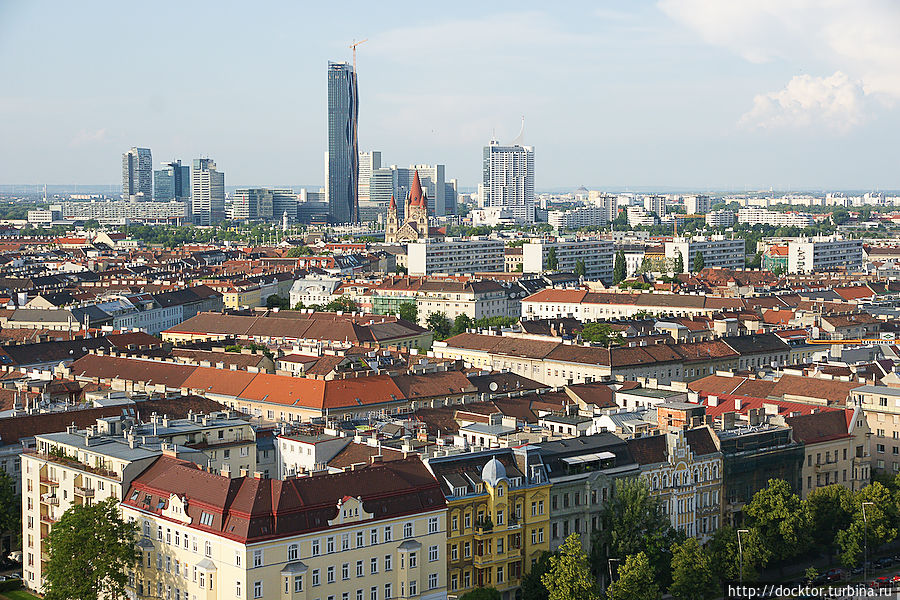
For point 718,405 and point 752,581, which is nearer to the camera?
point 752,581

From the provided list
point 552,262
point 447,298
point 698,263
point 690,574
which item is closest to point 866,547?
point 690,574

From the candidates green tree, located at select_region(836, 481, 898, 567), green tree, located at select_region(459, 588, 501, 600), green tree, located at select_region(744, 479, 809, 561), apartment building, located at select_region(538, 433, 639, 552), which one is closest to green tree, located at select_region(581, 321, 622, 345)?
green tree, located at select_region(836, 481, 898, 567)

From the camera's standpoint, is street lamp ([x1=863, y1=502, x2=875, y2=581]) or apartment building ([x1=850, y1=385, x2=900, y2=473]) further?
apartment building ([x1=850, y1=385, x2=900, y2=473])

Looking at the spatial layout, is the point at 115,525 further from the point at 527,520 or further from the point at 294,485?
the point at 527,520

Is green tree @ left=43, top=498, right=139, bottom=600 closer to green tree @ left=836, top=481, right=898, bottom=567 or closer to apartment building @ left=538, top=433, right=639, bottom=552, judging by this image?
apartment building @ left=538, top=433, right=639, bottom=552

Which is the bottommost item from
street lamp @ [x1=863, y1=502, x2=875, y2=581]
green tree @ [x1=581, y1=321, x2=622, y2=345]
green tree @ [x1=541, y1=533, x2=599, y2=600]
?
street lamp @ [x1=863, y1=502, x2=875, y2=581]

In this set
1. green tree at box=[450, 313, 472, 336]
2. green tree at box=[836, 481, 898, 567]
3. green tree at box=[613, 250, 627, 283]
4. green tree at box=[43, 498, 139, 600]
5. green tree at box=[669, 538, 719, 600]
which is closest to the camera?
green tree at box=[43, 498, 139, 600]

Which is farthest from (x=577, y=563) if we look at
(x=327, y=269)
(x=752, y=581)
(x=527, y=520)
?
(x=327, y=269)

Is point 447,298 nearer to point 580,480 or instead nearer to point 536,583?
point 580,480
